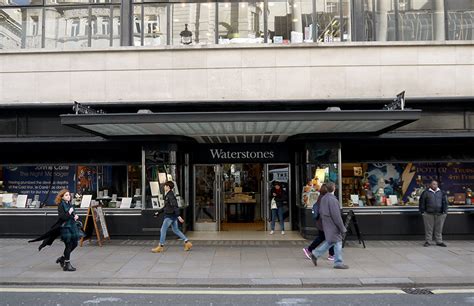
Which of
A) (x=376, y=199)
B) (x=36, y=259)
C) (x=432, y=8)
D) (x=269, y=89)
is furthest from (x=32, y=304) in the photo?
(x=432, y=8)

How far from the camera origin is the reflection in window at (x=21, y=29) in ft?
47.8

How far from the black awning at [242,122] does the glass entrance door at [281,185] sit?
218 cm

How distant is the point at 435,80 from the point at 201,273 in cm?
910

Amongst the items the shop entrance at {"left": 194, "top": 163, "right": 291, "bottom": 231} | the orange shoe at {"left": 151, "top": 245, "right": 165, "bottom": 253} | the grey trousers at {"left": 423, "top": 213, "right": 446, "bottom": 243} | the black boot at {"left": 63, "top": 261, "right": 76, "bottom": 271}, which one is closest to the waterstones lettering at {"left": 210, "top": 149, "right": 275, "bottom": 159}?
the shop entrance at {"left": 194, "top": 163, "right": 291, "bottom": 231}

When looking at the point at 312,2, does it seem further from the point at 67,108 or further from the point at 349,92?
the point at 67,108

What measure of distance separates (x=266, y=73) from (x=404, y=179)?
5239 mm

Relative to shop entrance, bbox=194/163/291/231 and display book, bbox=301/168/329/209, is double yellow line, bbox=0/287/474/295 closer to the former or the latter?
display book, bbox=301/168/329/209

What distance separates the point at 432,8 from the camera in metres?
14.3

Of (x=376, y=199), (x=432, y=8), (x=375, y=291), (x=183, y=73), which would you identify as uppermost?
(x=432, y=8)

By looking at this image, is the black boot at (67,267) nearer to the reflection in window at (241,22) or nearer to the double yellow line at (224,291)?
the double yellow line at (224,291)

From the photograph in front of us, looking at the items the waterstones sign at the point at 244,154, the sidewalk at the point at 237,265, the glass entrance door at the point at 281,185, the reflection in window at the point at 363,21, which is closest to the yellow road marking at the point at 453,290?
the sidewalk at the point at 237,265

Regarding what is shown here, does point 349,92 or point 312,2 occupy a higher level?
point 312,2

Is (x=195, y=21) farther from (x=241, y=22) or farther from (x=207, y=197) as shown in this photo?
(x=207, y=197)

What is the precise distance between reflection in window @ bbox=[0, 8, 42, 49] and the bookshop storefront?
326 cm
